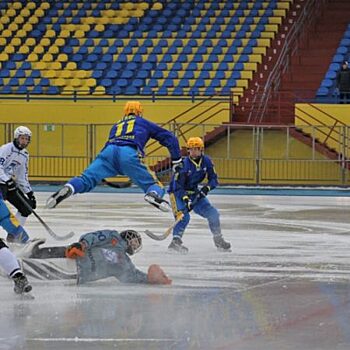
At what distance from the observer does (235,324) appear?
9.15m

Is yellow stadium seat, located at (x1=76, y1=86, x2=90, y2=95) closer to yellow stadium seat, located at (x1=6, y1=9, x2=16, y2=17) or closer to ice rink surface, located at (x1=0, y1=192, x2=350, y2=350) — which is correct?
yellow stadium seat, located at (x1=6, y1=9, x2=16, y2=17)

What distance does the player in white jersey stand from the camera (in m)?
14.1

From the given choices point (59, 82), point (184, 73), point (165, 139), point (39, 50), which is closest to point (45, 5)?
point (39, 50)

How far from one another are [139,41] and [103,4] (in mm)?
2958

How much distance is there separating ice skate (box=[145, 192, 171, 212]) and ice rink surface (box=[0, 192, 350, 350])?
1.94 feet

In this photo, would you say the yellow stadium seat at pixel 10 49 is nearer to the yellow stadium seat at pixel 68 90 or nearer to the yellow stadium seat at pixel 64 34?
the yellow stadium seat at pixel 64 34

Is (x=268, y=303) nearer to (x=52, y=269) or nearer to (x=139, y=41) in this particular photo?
(x=52, y=269)

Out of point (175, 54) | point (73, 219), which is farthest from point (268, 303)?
point (175, 54)

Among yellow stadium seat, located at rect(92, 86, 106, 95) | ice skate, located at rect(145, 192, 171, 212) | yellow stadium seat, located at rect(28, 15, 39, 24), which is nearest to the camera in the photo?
ice skate, located at rect(145, 192, 171, 212)

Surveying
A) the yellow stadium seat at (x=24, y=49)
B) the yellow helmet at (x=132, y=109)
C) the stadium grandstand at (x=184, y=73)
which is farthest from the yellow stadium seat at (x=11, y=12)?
the yellow helmet at (x=132, y=109)

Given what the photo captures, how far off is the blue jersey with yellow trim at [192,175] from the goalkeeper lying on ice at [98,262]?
2943 mm

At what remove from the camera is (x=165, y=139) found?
14211mm

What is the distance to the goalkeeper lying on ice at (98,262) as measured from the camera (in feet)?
36.5

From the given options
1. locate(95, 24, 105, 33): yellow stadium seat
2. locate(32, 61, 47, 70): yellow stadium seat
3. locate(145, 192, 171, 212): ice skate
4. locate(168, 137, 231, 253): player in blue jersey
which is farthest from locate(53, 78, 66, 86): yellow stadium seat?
locate(145, 192, 171, 212): ice skate
